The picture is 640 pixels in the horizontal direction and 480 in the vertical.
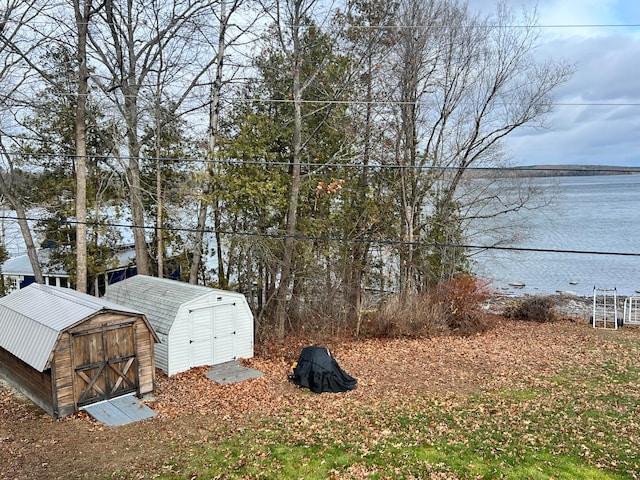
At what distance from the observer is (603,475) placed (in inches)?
267

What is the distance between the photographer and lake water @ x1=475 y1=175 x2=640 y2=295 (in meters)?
26.1

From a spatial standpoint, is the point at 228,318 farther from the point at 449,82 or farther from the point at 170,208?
the point at 449,82

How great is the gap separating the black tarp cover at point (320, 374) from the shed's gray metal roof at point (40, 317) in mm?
4022

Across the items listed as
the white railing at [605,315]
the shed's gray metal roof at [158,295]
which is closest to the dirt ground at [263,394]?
the white railing at [605,315]

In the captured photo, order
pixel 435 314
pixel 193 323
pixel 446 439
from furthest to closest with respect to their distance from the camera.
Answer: pixel 435 314 → pixel 193 323 → pixel 446 439

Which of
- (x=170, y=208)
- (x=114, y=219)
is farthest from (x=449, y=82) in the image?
(x=114, y=219)

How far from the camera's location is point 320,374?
10.9 metres

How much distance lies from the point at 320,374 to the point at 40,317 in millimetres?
6434

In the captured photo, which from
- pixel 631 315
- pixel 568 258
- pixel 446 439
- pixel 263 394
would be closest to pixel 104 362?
pixel 263 394

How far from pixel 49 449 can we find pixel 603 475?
8.81 meters

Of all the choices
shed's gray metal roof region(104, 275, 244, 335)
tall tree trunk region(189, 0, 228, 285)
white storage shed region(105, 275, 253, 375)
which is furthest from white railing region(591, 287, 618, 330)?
tall tree trunk region(189, 0, 228, 285)

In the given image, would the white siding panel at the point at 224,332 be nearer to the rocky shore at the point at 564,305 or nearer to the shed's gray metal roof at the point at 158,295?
the shed's gray metal roof at the point at 158,295

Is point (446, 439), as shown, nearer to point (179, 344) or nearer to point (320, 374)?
point (320, 374)

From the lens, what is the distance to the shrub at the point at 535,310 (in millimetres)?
19750
